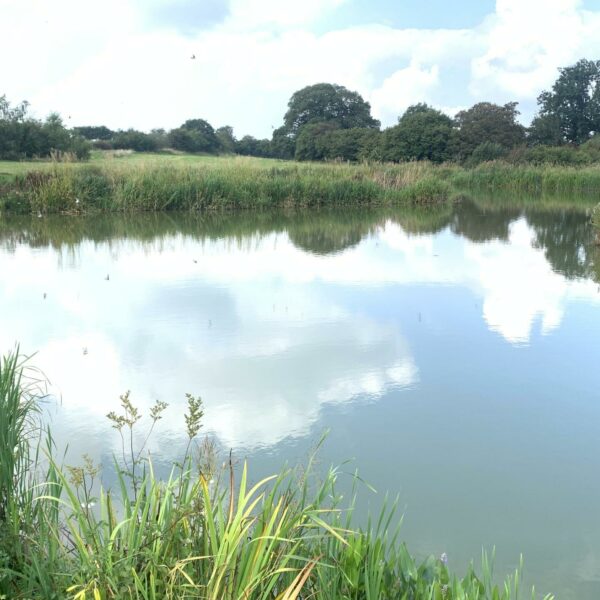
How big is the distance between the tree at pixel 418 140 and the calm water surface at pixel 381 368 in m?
22.6

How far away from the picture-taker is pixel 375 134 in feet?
108

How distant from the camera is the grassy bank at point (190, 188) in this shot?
44.2 ft

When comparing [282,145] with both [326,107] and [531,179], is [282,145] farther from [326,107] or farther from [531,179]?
[531,179]

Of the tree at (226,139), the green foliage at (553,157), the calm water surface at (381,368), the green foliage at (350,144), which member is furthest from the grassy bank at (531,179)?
the tree at (226,139)

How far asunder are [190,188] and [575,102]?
1404 inches

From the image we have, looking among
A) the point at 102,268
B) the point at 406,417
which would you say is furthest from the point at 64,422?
the point at 102,268

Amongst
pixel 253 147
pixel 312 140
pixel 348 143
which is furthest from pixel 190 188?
pixel 253 147

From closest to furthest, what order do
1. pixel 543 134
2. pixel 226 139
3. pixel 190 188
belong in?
pixel 190 188, pixel 543 134, pixel 226 139

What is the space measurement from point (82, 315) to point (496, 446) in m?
3.53

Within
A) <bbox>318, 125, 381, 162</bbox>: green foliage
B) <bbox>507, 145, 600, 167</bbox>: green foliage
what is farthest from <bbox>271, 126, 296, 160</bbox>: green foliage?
<bbox>507, 145, 600, 167</bbox>: green foliage

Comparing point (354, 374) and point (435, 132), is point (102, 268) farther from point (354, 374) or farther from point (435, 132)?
point (435, 132)

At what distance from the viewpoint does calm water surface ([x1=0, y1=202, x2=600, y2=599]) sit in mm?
2549

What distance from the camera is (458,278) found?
279 inches

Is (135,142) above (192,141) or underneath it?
underneath
